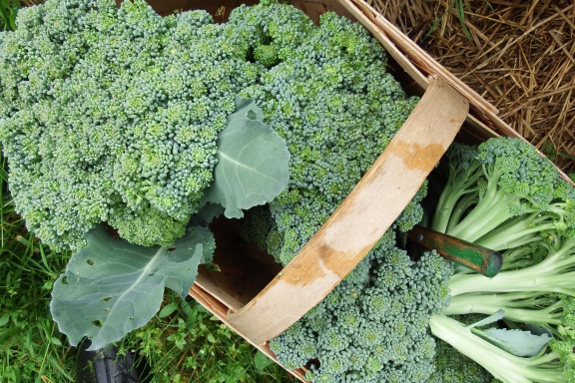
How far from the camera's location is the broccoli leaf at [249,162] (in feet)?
3.36

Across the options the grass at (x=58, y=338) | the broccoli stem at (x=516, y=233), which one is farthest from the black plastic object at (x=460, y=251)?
the grass at (x=58, y=338)

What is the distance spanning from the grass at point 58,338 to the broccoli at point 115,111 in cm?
78

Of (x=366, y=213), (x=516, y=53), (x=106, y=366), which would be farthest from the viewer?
(x=106, y=366)

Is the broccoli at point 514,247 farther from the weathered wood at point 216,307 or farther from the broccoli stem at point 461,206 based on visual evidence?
the weathered wood at point 216,307

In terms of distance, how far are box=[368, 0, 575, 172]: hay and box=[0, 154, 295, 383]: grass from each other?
1440 mm

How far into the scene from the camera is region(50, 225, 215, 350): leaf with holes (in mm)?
1112

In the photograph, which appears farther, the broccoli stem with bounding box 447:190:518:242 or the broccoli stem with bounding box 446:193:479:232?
the broccoli stem with bounding box 446:193:479:232

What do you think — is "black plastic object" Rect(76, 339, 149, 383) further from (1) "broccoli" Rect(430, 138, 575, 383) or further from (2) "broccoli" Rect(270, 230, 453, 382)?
(1) "broccoli" Rect(430, 138, 575, 383)

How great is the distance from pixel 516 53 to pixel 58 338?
223 centimetres

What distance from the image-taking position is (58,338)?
6.45 ft

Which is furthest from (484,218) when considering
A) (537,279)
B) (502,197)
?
(537,279)

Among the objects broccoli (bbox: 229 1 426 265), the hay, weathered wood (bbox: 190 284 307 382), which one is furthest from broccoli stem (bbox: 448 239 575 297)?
the hay

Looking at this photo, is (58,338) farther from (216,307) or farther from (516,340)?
(516,340)

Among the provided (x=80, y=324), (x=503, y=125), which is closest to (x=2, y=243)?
(x=80, y=324)
